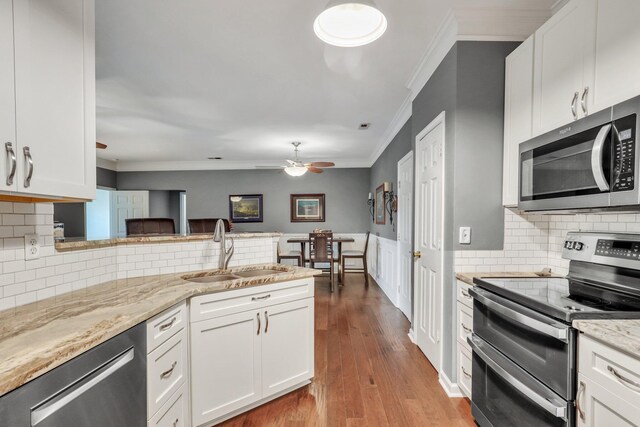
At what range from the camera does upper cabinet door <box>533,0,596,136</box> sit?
4.77 feet

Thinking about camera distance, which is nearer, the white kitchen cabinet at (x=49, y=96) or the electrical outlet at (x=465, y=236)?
the white kitchen cabinet at (x=49, y=96)

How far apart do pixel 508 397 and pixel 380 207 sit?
417 centimetres

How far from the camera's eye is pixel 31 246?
4.56ft

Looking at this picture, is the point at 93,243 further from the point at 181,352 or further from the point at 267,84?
the point at 267,84

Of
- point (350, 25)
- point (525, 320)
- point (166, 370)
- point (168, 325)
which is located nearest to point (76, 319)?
point (168, 325)

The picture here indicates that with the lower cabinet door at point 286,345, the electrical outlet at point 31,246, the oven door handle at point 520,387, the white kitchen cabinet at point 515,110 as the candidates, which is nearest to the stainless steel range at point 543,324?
the oven door handle at point 520,387

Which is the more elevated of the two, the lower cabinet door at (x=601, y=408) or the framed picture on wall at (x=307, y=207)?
the framed picture on wall at (x=307, y=207)

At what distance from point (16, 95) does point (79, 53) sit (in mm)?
380

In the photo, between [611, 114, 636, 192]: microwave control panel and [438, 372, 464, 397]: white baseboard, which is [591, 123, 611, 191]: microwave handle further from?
[438, 372, 464, 397]: white baseboard

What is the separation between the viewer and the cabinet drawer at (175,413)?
4.57 ft

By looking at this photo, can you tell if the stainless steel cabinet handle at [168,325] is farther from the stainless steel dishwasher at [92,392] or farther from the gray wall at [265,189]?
the gray wall at [265,189]

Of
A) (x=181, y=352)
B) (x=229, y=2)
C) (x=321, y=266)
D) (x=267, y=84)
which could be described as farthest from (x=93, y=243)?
(x=321, y=266)

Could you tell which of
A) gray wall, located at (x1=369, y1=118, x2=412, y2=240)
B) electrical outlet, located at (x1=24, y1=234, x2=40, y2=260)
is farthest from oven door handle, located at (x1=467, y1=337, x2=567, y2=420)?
gray wall, located at (x1=369, y1=118, x2=412, y2=240)

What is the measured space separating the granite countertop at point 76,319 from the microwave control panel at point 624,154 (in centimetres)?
177
